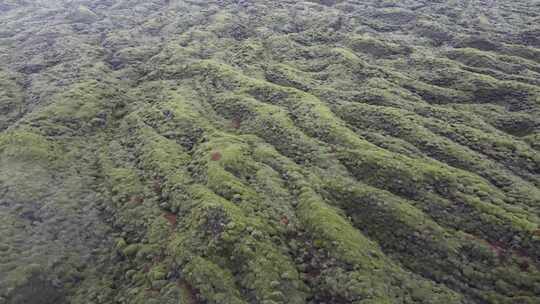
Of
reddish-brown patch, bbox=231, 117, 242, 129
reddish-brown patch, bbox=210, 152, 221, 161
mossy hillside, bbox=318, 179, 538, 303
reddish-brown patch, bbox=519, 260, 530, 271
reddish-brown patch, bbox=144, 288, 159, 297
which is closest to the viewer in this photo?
reddish-brown patch, bbox=144, 288, 159, 297

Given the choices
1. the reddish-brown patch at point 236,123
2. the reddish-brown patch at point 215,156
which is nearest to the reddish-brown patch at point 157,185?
the reddish-brown patch at point 215,156

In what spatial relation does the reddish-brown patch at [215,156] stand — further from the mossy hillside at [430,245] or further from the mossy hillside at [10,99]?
the mossy hillside at [10,99]

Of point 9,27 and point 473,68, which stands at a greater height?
point 473,68

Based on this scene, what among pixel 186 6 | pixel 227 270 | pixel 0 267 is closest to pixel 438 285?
pixel 227 270

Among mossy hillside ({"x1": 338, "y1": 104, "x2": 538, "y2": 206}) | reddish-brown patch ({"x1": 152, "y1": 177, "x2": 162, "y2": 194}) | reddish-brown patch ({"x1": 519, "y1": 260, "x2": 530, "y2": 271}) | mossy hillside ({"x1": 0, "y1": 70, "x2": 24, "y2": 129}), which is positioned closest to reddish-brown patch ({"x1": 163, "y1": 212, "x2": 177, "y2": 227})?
reddish-brown patch ({"x1": 152, "y1": 177, "x2": 162, "y2": 194})

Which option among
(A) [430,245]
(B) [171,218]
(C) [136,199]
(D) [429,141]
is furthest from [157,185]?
(D) [429,141]

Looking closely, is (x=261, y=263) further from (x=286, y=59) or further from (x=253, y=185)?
(x=286, y=59)

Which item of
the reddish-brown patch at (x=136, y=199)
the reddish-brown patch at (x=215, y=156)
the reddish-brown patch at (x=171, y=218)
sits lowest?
the reddish-brown patch at (x=136, y=199)

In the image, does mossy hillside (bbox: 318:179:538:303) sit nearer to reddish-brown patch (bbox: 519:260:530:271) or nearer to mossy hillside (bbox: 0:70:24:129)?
reddish-brown patch (bbox: 519:260:530:271)
